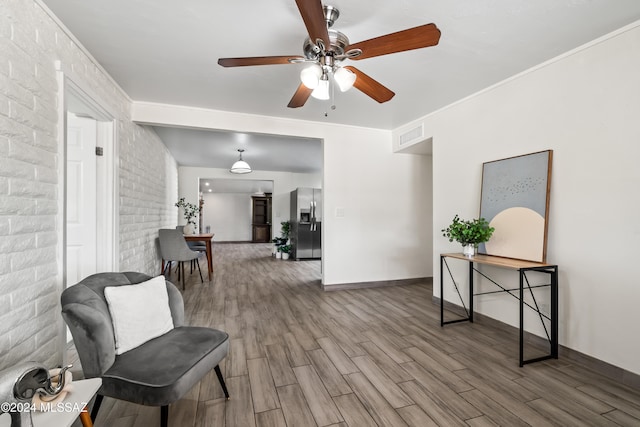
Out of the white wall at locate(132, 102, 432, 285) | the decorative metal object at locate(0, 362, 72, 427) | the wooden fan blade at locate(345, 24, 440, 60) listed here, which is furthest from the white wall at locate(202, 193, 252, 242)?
the decorative metal object at locate(0, 362, 72, 427)

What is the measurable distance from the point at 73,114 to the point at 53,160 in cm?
112

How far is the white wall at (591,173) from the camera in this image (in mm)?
1962

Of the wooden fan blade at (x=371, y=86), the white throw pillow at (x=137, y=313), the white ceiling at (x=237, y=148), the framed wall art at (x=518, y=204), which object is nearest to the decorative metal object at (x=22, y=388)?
the white throw pillow at (x=137, y=313)

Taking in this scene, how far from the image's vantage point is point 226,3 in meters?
1.78

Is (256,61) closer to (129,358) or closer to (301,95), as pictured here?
(301,95)

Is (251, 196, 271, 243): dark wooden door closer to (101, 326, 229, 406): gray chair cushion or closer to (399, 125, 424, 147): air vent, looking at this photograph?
(399, 125, 424, 147): air vent

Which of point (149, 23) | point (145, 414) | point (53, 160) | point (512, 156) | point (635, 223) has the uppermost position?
point (149, 23)

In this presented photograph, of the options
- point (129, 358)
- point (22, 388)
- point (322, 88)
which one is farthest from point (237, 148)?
point (22, 388)

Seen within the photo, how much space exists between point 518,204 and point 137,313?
308 cm

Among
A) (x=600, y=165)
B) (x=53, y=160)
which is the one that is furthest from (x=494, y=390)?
(x=53, y=160)

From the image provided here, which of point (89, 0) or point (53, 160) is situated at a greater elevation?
point (89, 0)

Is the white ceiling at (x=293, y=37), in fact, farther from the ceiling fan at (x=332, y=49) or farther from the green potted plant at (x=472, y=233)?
the green potted plant at (x=472, y=233)

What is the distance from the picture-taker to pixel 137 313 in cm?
164

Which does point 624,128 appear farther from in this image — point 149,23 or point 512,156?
point 149,23
